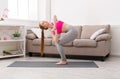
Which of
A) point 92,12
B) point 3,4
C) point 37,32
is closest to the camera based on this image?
point 3,4

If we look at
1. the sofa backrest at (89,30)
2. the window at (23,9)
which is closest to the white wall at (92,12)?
the sofa backrest at (89,30)

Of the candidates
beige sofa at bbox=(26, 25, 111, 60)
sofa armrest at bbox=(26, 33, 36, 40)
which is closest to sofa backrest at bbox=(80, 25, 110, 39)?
beige sofa at bbox=(26, 25, 111, 60)

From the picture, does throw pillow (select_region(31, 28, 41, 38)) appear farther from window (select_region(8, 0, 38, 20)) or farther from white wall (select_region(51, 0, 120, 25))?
white wall (select_region(51, 0, 120, 25))

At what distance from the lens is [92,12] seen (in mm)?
5531

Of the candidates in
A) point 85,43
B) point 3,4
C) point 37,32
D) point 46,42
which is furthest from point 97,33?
point 3,4

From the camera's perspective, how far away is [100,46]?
4.34 meters

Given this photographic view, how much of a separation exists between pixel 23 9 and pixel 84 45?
253 cm

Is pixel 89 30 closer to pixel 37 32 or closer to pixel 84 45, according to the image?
pixel 84 45

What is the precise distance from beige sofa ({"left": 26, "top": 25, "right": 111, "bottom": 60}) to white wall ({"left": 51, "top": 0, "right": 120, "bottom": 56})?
0.34m

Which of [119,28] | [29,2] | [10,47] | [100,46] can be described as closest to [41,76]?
[100,46]

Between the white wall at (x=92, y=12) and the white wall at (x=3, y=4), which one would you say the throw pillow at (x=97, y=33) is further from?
the white wall at (x=3, y=4)

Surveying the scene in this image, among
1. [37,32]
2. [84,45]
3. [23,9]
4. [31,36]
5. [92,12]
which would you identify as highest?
[23,9]

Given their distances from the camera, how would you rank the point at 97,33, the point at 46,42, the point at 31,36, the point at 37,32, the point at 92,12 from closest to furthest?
the point at 97,33 < the point at 46,42 < the point at 31,36 < the point at 37,32 < the point at 92,12

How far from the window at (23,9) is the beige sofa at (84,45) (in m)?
0.89
